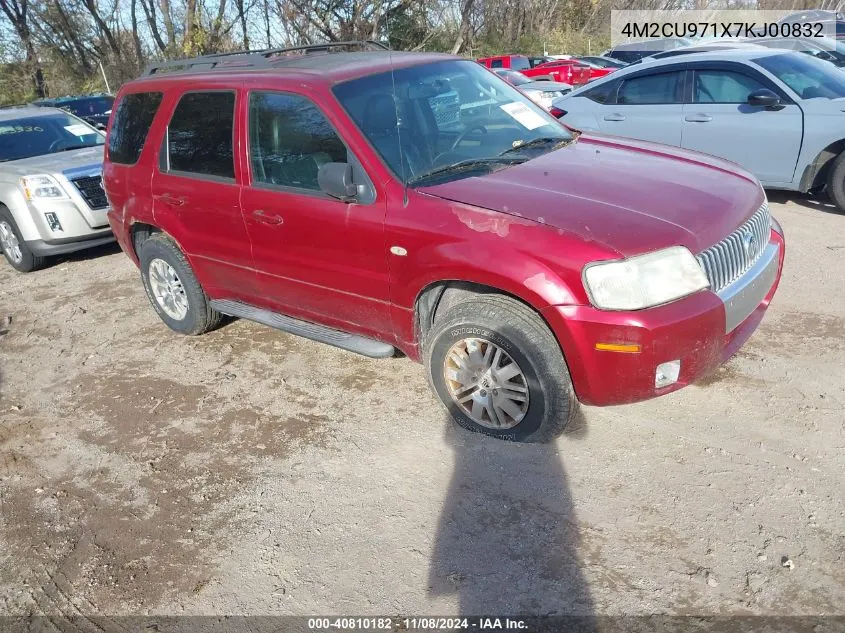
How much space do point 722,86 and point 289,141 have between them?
5156 millimetres

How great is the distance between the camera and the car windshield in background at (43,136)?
8031 millimetres

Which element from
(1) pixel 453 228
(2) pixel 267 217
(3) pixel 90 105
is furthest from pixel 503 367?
(3) pixel 90 105

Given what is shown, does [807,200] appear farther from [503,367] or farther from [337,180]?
[337,180]

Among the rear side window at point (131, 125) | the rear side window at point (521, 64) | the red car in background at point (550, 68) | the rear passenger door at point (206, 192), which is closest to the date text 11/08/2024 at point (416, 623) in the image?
the rear passenger door at point (206, 192)

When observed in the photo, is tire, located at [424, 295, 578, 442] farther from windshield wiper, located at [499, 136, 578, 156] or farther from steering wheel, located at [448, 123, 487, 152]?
windshield wiper, located at [499, 136, 578, 156]

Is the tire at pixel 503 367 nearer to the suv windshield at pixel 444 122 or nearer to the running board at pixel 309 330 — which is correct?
the running board at pixel 309 330

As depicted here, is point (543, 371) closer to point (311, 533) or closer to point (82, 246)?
point (311, 533)

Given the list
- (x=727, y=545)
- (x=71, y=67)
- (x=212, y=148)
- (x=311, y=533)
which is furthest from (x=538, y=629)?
(x=71, y=67)

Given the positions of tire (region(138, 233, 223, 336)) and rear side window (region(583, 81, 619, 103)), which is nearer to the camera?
tire (region(138, 233, 223, 336))

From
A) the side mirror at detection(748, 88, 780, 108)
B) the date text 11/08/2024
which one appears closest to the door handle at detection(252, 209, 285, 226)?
the date text 11/08/2024

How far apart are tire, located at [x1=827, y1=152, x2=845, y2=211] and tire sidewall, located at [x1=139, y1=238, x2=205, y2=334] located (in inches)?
225

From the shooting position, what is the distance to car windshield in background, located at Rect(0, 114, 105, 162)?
8.03 meters

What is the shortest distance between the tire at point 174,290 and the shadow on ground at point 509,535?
2.39m

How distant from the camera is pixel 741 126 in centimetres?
686
